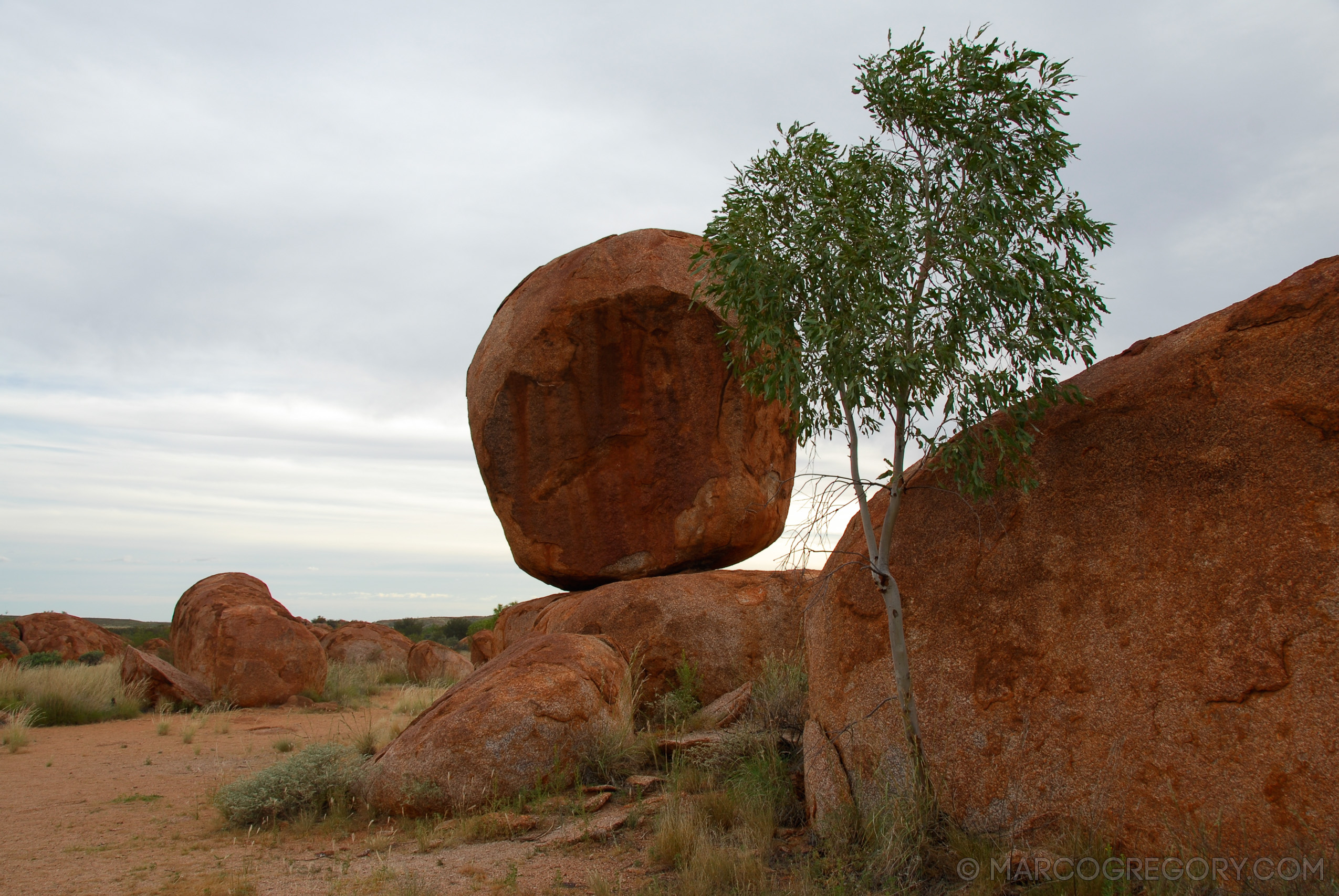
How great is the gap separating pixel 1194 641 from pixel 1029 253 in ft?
7.00

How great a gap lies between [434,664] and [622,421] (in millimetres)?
12152

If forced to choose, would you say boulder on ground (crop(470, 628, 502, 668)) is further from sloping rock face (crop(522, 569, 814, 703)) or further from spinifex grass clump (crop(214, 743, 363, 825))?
spinifex grass clump (crop(214, 743, 363, 825))

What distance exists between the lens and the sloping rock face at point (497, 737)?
20.2 ft

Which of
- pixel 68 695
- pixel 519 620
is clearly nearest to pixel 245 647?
pixel 68 695

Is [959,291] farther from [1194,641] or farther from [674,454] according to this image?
[674,454]

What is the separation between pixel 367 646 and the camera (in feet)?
70.3

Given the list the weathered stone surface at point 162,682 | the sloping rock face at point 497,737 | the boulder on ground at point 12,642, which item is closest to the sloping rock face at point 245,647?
the weathered stone surface at point 162,682

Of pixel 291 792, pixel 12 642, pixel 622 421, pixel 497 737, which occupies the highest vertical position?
pixel 622 421

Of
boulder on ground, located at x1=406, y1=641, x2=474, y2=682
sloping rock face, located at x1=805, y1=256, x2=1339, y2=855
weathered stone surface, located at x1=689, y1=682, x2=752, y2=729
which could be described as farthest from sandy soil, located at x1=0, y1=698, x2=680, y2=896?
boulder on ground, located at x1=406, y1=641, x2=474, y2=682

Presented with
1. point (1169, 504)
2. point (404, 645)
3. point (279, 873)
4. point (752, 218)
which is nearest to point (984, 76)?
point (752, 218)

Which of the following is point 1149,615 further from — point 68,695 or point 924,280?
point 68,695

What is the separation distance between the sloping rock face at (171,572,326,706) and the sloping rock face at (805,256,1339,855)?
1242 cm

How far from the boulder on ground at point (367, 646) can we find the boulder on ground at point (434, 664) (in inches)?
42.3

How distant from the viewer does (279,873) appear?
5.12 m
